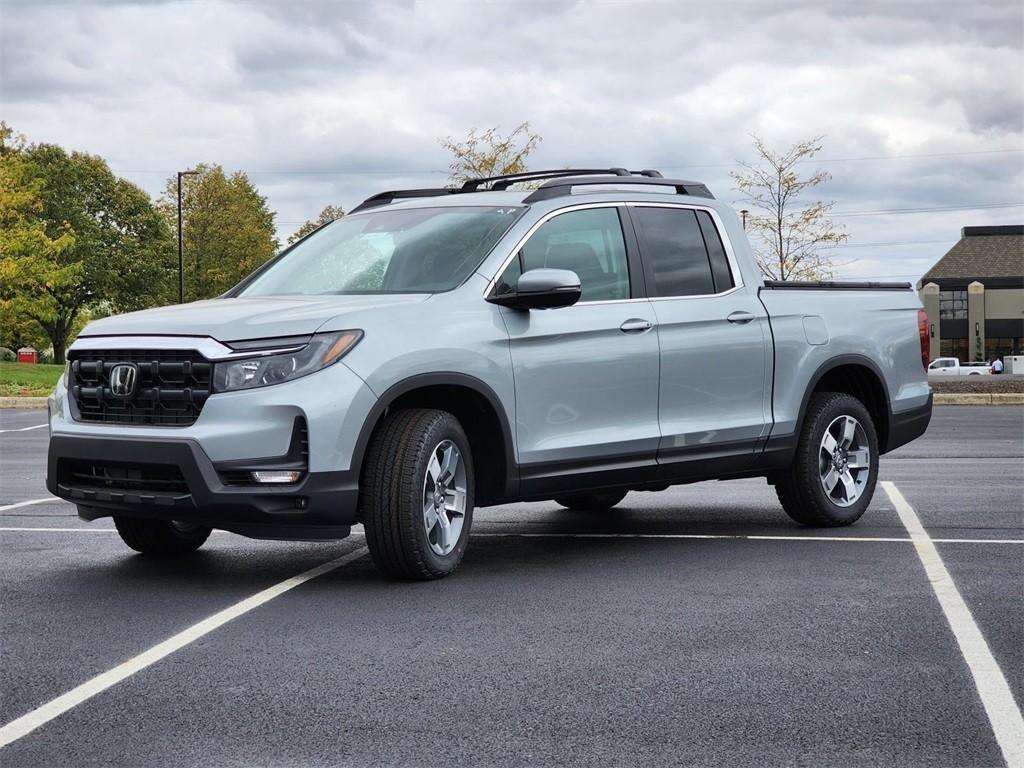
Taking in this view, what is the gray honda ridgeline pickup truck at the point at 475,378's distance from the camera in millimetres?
6617

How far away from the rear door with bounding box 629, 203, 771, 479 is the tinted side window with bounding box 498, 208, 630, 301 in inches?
7.7

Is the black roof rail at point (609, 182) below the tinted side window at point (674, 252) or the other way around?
the other way around

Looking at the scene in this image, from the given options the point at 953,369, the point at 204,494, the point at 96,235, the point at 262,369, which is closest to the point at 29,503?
the point at 204,494

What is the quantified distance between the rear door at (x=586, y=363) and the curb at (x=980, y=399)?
21.8 m

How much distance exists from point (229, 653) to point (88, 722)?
1.02 m

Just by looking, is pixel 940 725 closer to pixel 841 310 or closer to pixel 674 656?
pixel 674 656

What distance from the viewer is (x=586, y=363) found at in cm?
766

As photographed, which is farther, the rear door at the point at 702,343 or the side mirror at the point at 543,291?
the rear door at the point at 702,343

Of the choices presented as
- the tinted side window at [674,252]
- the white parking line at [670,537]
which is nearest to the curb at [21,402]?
the white parking line at [670,537]

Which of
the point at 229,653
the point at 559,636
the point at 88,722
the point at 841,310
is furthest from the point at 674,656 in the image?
the point at 841,310

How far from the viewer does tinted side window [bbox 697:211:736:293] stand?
872 cm

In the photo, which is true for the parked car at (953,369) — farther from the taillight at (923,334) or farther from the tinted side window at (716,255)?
the tinted side window at (716,255)

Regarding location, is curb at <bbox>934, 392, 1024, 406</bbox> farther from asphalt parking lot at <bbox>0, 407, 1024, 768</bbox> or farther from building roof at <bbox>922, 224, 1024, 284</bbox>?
building roof at <bbox>922, 224, 1024, 284</bbox>

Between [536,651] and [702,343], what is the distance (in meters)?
3.20
